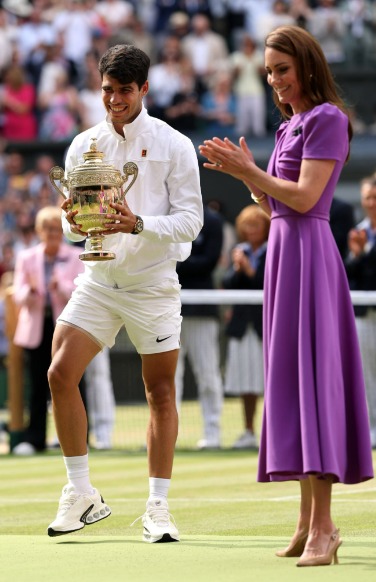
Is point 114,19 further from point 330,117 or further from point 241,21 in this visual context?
point 330,117

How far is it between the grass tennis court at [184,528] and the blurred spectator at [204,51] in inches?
466

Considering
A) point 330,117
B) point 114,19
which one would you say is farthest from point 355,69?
point 330,117

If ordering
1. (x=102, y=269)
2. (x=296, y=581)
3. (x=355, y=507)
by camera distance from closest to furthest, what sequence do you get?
(x=296, y=581) → (x=102, y=269) → (x=355, y=507)

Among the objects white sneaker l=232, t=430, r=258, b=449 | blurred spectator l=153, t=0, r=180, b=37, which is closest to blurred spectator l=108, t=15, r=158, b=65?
blurred spectator l=153, t=0, r=180, b=37

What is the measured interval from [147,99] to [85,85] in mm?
1076

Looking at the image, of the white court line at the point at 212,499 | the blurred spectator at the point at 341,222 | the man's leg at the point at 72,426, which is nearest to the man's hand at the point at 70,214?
the man's leg at the point at 72,426

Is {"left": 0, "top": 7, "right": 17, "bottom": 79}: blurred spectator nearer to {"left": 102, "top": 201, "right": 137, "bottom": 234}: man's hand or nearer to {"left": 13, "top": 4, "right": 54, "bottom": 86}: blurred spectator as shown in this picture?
{"left": 13, "top": 4, "right": 54, "bottom": 86}: blurred spectator

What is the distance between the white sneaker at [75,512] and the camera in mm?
6977

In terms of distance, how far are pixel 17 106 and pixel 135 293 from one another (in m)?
16.2

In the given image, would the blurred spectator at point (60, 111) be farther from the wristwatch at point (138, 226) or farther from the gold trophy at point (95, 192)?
the wristwatch at point (138, 226)

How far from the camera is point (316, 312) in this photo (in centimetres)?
596

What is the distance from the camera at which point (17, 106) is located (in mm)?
22797

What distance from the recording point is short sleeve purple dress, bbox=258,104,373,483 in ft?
19.3

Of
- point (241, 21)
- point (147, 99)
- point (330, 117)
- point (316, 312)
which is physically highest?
point (241, 21)
